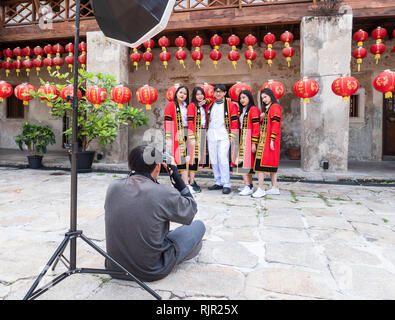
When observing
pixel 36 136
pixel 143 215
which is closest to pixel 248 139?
pixel 143 215

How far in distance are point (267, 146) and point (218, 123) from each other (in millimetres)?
906

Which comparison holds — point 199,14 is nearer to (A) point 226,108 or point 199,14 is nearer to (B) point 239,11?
(B) point 239,11

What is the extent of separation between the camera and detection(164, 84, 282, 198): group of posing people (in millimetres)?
5047

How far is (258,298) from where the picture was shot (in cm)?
196

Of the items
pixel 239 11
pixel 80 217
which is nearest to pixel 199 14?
pixel 239 11

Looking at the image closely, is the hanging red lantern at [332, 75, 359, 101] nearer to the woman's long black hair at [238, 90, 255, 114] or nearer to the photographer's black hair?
the woman's long black hair at [238, 90, 255, 114]

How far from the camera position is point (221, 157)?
5.28 metres

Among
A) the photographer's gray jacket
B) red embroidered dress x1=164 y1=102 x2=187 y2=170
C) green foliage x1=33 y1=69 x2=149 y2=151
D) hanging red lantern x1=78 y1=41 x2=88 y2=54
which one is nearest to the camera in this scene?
the photographer's gray jacket

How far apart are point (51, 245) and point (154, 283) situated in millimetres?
1268

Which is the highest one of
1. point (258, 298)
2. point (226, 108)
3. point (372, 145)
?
point (226, 108)

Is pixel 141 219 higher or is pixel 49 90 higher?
pixel 49 90

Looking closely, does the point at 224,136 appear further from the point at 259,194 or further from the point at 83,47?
the point at 83,47

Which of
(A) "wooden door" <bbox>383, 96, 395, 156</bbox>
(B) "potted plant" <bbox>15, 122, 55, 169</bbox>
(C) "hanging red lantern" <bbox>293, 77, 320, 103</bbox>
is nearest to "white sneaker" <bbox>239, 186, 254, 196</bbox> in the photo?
(C) "hanging red lantern" <bbox>293, 77, 320, 103</bbox>

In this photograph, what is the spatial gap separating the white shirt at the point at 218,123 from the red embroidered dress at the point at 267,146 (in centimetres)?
61
